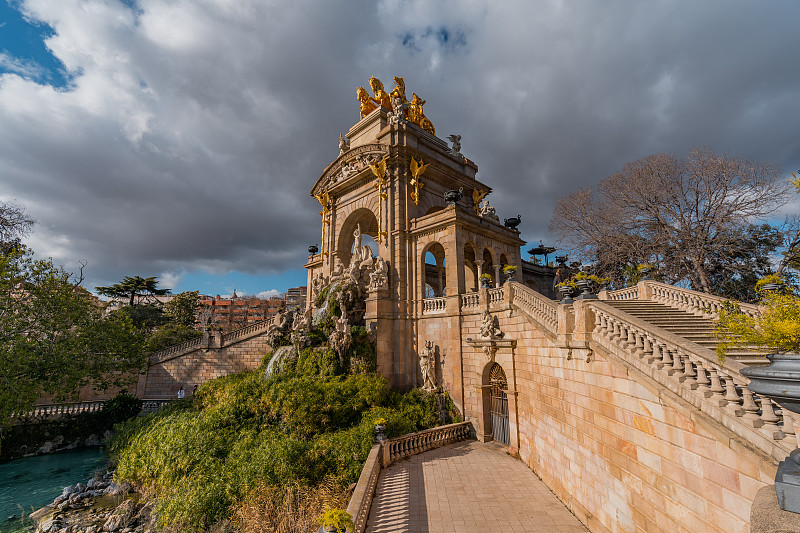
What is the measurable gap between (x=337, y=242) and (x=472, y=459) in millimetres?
16985

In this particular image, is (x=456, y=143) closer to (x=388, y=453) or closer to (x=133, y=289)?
(x=388, y=453)

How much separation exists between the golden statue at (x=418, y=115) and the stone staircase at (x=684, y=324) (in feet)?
60.0

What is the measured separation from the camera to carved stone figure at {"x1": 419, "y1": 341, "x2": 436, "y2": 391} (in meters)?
17.9

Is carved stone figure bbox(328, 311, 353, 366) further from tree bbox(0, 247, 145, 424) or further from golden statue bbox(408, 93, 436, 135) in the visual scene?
golden statue bbox(408, 93, 436, 135)

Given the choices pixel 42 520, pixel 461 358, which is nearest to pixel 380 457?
pixel 461 358

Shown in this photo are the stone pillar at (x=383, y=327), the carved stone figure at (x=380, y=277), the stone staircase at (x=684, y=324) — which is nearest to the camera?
the stone staircase at (x=684, y=324)

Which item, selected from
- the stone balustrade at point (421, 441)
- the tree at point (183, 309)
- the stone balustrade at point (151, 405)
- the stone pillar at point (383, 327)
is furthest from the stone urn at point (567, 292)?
the tree at point (183, 309)

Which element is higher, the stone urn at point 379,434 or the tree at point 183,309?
the tree at point 183,309

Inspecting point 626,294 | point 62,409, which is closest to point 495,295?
point 626,294

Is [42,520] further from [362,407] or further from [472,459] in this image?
[472,459]

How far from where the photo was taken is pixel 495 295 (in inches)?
615

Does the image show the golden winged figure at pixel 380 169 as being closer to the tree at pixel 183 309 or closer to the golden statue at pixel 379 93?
the golden statue at pixel 379 93

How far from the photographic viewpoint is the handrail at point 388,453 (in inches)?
325

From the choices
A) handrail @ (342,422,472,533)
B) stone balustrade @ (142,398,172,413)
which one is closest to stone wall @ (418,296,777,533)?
handrail @ (342,422,472,533)
